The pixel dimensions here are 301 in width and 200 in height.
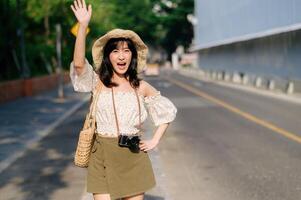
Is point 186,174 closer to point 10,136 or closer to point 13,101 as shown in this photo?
point 10,136

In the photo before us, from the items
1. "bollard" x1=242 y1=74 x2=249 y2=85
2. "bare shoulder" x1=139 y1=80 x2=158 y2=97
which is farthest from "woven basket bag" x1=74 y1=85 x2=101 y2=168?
"bollard" x1=242 y1=74 x2=249 y2=85

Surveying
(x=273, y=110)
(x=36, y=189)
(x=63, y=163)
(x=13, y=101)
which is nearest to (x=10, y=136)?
(x=63, y=163)

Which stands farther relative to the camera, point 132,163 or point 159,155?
point 159,155

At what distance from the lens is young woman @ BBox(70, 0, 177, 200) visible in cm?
404

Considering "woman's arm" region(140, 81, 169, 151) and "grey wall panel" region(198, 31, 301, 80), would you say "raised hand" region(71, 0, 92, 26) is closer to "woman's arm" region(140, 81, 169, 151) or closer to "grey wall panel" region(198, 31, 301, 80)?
"woman's arm" region(140, 81, 169, 151)

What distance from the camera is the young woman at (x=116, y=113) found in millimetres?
Answer: 4039

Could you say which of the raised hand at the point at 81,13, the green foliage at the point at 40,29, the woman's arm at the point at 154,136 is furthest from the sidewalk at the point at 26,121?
the raised hand at the point at 81,13

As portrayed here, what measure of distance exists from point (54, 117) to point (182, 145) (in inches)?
288

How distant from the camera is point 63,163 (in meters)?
9.82

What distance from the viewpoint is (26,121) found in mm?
16812

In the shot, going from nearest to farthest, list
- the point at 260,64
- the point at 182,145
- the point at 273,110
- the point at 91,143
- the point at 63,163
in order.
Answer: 1. the point at 91,143
2. the point at 63,163
3. the point at 182,145
4. the point at 273,110
5. the point at 260,64

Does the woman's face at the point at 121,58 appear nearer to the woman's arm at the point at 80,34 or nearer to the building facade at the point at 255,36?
the woman's arm at the point at 80,34

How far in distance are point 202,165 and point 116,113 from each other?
18.4 feet

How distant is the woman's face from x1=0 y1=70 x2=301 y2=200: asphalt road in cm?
326
